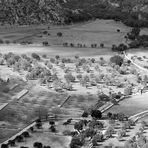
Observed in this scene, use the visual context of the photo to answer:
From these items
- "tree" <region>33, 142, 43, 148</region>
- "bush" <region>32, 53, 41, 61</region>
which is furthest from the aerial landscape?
"tree" <region>33, 142, 43, 148</region>

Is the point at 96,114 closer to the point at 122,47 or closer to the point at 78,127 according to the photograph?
the point at 78,127

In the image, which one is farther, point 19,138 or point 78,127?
point 78,127

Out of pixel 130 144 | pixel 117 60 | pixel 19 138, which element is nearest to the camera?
pixel 130 144

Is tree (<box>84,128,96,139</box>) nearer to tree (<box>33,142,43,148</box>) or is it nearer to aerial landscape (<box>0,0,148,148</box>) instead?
aerial landscape (<box>0,0,148,148</box>)

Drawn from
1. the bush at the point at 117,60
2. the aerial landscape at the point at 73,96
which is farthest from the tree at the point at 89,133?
the bush at the point at 117,60

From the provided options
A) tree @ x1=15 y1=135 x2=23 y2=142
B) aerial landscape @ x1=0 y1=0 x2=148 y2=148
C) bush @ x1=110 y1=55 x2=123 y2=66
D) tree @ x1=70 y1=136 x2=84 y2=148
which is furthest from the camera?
bush @ x1=110 y1=55 x2=123 y2=66

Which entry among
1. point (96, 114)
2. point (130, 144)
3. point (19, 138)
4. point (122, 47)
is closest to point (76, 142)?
point (130, 144)

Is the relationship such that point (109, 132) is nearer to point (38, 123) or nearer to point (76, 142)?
point (76, 142)

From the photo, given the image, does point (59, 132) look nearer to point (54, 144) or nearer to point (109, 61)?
point (54, 144)

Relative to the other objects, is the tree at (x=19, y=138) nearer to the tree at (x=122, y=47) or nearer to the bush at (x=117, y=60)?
the bush at (x=117, y=60)

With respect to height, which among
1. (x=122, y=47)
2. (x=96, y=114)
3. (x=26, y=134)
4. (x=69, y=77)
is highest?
(x=122, y=47)

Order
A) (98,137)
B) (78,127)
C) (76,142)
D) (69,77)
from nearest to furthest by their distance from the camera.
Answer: (76,142), (98,137), (78,127), (69,77)

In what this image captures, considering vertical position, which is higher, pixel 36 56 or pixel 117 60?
pixel 36 56
